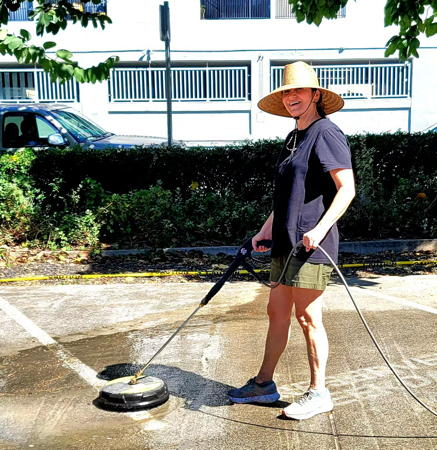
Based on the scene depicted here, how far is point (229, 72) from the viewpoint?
23.7 meters

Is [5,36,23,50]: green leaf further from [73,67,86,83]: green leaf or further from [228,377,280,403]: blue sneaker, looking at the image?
[228,377,280,403]: blue sneaker

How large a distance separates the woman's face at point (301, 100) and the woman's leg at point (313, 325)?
107cm

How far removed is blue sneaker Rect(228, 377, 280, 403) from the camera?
449 cm

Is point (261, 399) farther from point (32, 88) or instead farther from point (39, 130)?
point (32, 88)

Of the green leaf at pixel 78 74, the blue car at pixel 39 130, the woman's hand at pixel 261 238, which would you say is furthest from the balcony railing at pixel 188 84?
the woman's hand at pixel 261 238

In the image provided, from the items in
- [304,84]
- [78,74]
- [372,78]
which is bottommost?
[304,84]

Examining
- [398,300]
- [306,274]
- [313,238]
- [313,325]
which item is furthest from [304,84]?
[398,300]

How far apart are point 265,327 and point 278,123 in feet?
58.9

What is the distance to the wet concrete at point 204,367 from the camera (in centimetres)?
409

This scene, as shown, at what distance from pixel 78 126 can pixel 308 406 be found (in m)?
9.41

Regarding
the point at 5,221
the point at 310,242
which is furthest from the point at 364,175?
the point at 310,242

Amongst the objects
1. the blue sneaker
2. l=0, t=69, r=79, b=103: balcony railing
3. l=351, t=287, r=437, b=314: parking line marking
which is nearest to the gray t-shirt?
the blue sneaker

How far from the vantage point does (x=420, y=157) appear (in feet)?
34.6

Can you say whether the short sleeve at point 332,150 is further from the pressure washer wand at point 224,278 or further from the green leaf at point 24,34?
the green leaf at point 24,34
